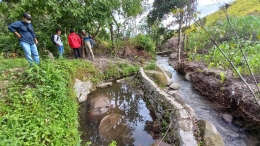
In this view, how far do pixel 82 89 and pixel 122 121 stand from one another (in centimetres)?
233

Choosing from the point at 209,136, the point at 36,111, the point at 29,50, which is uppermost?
the point at 29,50

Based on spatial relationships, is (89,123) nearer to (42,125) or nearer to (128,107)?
(128,107)

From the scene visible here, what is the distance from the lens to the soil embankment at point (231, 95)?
12.9ft

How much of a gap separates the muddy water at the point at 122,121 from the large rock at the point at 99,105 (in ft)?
0.38

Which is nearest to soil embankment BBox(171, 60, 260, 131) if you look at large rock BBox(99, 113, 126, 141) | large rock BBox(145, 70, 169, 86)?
large rock BBox(145, 70, 169, 86)

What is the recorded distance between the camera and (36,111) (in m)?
2.71

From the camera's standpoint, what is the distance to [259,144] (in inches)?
142

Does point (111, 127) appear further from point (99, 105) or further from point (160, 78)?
point (160, 78)

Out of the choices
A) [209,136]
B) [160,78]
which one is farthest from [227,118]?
[160,78]

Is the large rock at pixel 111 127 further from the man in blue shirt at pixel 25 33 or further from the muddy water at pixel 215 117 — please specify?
the man in blue shirt at pixel 25 33

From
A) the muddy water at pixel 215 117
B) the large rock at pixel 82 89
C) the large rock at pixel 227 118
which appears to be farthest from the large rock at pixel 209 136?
the large rock at pixel 82 89

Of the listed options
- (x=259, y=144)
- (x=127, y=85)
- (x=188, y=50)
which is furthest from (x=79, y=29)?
(x=188, y=50)

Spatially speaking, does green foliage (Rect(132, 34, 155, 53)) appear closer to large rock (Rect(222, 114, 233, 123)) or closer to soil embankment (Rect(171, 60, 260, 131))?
soil embankment (Rect(171, 60, 260, 131))

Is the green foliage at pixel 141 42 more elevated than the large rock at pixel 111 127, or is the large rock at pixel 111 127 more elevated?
the green foliage at pixel 141 42
